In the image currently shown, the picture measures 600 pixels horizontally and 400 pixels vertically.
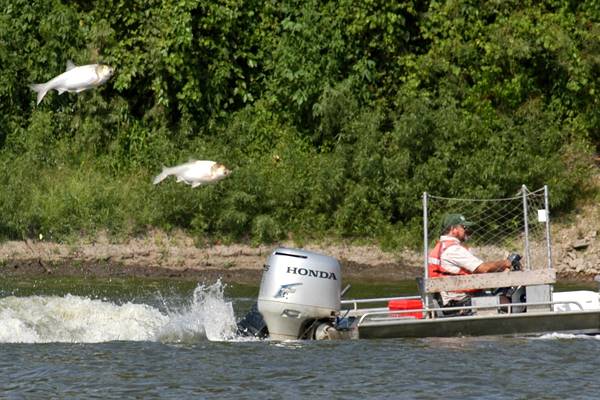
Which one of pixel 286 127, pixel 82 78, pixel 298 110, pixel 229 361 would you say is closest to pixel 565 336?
pixel 229 361

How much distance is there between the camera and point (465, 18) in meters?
27.5

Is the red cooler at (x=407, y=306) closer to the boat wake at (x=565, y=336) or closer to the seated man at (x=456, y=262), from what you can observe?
the seated man at (x=456, y=262)

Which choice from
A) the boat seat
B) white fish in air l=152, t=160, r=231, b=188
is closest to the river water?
the boat seat

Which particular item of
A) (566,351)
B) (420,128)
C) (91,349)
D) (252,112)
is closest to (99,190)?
(252,112)

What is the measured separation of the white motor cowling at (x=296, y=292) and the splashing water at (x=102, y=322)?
2.35ft

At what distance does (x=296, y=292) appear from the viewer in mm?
16484

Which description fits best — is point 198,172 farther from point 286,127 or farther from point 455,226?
point 286,127

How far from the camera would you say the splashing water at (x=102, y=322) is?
16750 mm

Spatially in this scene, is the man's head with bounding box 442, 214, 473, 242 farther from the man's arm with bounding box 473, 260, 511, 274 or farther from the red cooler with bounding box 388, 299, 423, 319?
the red cooler with bounding box 388, 299, 423, 319

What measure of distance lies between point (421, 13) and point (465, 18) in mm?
905

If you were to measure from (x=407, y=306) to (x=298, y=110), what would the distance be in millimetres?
10653

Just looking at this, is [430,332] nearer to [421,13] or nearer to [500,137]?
[500,137]

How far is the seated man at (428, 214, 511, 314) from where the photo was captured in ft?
54.7

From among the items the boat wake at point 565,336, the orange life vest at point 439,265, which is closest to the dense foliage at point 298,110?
the orange life vest at point 439,265
